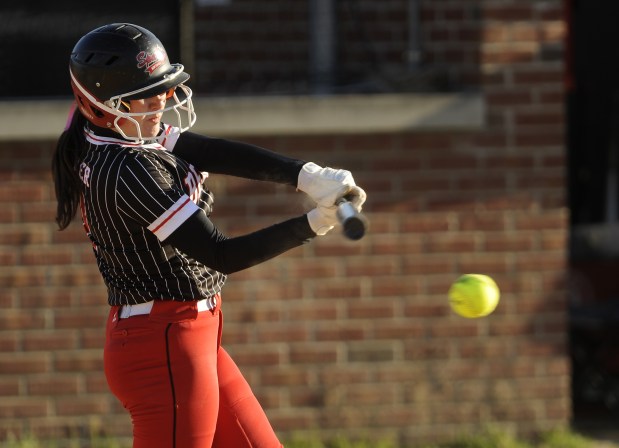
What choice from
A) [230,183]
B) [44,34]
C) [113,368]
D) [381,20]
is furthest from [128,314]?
[381,20]

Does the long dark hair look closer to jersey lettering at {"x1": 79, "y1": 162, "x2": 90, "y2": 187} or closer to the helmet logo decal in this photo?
jersey lettering at {"x1": 79, "y1": 162, "x2": 90, "y2": 187}

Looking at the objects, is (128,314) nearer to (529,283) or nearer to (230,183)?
(230,183)

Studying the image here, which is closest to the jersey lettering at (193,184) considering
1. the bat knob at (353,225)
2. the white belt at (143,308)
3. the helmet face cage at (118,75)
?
the helmet face cage at (118,75)

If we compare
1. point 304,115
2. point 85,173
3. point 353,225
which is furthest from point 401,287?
point 353,225

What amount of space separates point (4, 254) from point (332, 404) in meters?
1.81

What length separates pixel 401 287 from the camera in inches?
233

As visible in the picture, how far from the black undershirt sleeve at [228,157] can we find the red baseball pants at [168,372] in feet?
1.63

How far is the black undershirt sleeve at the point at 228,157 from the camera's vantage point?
3.86 metres

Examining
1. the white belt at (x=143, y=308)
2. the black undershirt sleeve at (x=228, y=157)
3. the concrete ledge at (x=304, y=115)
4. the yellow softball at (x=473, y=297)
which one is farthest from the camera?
the concrete ledge at (x=304, y=115)

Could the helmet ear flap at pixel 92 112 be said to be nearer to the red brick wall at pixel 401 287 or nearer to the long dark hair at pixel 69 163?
the long dark hair at pixel 69 163

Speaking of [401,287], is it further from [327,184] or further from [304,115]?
[327,184]

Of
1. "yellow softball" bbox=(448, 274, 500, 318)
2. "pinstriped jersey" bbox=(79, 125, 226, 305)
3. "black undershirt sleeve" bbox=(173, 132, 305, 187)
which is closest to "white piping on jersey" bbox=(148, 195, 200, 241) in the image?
"pinstriped jersey" bbox=(79, 125, 226, 305)

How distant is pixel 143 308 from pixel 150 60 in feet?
2.53

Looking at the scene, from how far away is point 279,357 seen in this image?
19.3 ft
